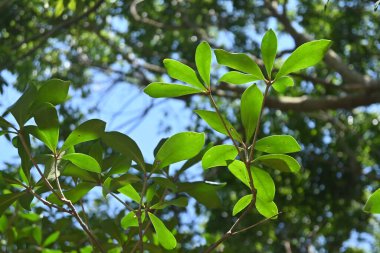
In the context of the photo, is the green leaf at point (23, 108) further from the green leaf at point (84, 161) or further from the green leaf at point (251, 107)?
the green leaf at point (251, 107)

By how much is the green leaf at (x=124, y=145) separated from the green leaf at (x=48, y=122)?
12 centimetres

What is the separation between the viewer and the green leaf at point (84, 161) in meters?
1.53

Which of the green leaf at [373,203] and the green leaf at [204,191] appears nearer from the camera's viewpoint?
the green leaf at [373,203]

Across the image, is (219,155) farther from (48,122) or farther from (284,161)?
(48,122)

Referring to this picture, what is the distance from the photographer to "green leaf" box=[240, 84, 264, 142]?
4.90 feet

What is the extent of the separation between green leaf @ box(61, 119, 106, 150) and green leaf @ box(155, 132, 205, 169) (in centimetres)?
16

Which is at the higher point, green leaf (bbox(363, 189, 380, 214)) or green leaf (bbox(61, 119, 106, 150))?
green leaf (bbox(61, 119, 106, 150))

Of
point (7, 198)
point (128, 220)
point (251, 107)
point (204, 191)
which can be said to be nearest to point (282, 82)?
point (251, 107)

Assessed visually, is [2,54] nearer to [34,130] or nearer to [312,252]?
[34,130]

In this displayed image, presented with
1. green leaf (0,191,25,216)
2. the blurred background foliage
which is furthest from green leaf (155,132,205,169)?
the blurred background foliage

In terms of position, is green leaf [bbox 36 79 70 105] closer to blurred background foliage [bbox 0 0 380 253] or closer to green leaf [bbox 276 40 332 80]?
green leaf [bbox 276 40 332 80]

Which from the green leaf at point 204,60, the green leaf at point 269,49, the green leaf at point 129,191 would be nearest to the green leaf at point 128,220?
the green leaf at point 129,191

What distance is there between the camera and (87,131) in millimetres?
1551

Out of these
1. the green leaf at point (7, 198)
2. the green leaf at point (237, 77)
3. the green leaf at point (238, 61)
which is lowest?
the green leaf at point (7, 198)
